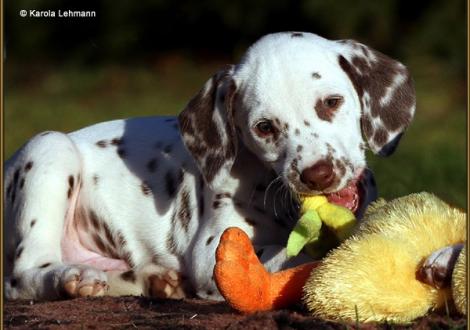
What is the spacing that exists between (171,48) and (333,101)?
1519 cm

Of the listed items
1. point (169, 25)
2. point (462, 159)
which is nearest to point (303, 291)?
point (462, 159)

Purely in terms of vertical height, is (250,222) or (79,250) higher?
(250,222)

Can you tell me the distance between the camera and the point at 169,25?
19.1m

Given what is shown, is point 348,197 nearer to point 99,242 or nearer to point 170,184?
point 170,184

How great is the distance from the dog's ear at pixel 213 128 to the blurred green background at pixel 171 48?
8.25m

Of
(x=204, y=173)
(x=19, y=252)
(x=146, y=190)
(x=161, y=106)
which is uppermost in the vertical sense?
(x=204, y=173)

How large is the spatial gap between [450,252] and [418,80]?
1297 centimetres

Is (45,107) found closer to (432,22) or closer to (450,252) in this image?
(432,22)

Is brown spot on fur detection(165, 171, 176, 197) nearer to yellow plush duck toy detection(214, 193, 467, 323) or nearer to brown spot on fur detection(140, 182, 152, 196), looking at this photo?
brown spot on fur detection(140, 182, 152, 196)

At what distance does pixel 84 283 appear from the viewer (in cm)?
519

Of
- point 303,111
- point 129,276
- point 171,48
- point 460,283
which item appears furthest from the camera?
point 171,48

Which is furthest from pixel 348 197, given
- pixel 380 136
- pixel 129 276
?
pixel 129 276

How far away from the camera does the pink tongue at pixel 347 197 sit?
16.2 feet

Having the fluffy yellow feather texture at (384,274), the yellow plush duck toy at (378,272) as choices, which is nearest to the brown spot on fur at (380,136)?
the yellow plush duck toy at (378,272)
